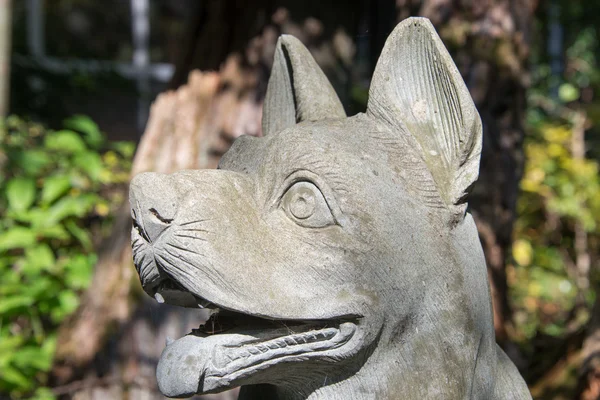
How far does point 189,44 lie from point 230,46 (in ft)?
0.80

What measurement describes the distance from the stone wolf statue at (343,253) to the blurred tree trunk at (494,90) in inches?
65.4

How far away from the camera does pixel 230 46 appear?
3.43m

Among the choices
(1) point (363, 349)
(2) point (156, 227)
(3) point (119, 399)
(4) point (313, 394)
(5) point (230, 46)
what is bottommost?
(3) point (119, 399)

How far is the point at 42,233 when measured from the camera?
3.61m

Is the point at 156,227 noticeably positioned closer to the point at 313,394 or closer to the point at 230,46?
the point at 313,394

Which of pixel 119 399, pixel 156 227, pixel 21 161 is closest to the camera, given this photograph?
pixel 156 227

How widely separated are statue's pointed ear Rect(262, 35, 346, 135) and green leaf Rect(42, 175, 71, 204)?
2.23 metres

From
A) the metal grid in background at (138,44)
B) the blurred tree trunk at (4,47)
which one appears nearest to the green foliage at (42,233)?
the blurred tree trunk at (4,47)

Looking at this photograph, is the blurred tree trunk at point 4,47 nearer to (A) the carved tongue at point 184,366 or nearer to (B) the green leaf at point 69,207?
(B) the green leaf at point 69,207

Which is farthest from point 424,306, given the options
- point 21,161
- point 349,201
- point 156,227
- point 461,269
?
point 21,161

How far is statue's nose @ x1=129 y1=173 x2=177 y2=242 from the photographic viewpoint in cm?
128

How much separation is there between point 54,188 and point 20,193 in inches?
6.5

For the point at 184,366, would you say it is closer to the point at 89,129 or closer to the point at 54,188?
the point at 54,188

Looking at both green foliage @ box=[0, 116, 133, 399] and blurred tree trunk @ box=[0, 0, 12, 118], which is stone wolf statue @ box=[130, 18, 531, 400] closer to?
green foliage @ box=[0, 116, 133, 399]
